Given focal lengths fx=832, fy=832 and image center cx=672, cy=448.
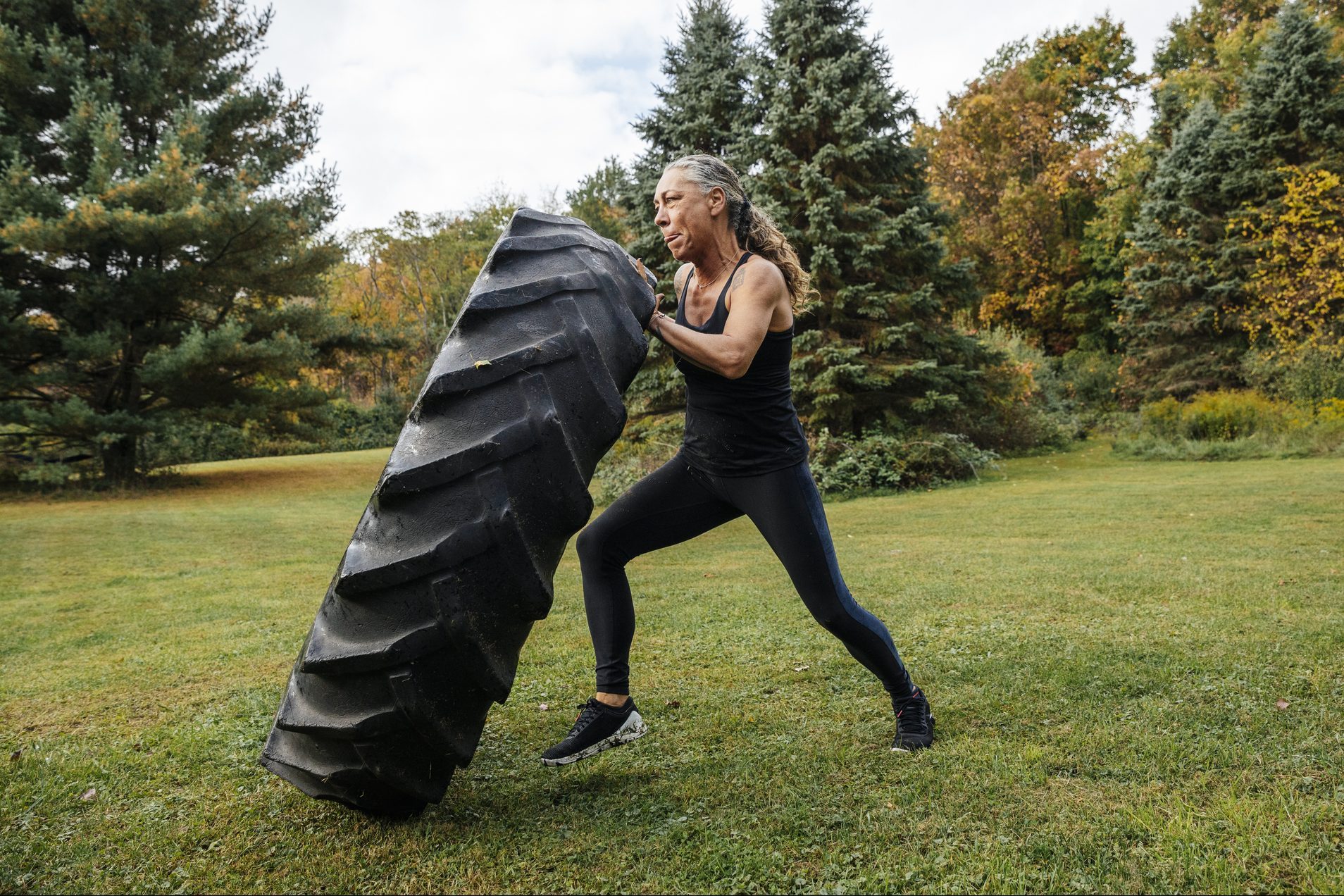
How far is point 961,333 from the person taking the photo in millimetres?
16188

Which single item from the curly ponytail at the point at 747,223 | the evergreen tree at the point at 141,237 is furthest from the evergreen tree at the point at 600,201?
the curly ponytail at the point at 747,223

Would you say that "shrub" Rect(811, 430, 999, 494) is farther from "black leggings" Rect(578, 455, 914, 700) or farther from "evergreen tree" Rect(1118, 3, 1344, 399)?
"evergreen tree" Rect(1118, 3, 1344, 399)

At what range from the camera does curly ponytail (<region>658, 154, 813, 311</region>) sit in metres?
3.10

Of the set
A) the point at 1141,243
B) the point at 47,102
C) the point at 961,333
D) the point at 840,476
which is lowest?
the point at 840,476

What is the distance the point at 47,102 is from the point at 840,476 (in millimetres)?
18722

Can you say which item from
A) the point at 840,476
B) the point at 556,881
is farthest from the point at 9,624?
the point at 840,476

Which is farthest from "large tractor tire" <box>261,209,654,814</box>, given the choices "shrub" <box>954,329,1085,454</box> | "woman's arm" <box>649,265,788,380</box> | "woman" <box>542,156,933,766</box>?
"shrub" <box>954,329,1085,454</box>

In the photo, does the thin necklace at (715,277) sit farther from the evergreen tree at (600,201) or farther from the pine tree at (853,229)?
the evergreen tree at (600,201)

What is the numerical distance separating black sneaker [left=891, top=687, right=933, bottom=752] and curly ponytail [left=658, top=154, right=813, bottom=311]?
5.32 ft

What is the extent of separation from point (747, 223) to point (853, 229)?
1320 cm

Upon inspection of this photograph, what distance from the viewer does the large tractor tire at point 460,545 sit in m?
2.26

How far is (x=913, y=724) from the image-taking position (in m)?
3.27

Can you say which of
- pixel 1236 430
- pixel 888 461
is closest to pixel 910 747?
pixel 888 461

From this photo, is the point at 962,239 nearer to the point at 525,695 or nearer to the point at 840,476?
the point at 840,476
